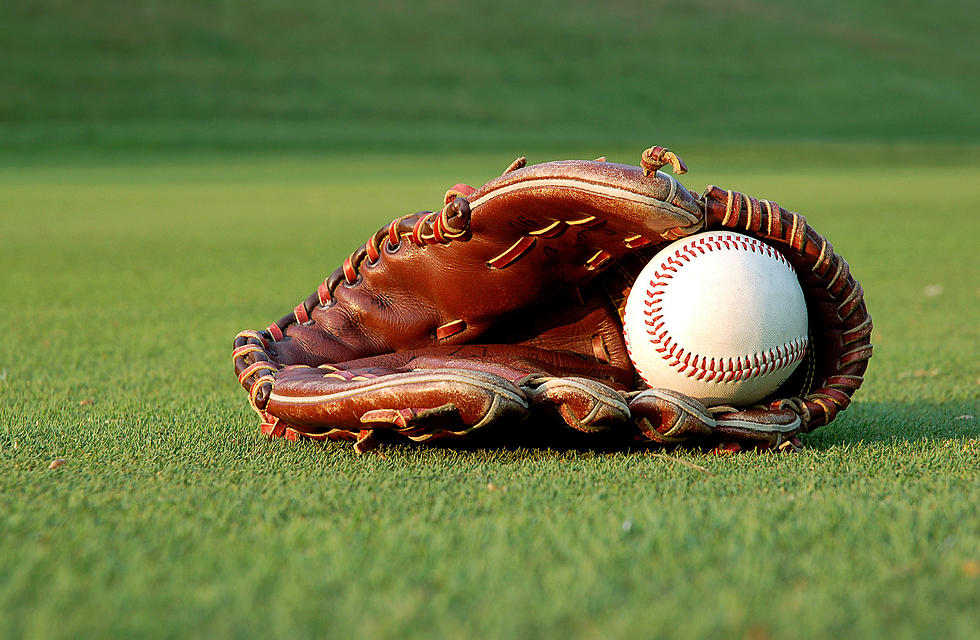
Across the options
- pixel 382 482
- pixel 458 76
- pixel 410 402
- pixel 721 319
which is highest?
pixel 721 319

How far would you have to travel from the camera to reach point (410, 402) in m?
2.25

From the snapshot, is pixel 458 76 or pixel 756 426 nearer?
pixel 756 426

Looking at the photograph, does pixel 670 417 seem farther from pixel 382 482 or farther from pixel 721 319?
pixel 382 482

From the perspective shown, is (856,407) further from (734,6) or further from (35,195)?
(734,6)

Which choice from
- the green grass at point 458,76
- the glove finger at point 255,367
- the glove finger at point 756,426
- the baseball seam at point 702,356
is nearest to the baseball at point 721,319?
the baseball seam at point 702,356

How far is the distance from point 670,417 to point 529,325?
32.9 inches

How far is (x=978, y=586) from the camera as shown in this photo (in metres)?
1.46

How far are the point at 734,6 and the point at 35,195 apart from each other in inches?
1813

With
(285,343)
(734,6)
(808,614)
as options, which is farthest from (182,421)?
(734,6)

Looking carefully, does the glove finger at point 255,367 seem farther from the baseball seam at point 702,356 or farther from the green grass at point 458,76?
the green grass at point 458,76

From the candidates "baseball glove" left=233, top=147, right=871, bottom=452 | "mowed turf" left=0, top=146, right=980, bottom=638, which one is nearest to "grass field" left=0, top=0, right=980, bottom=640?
"mowed turf" left=0, top=146, right=980, bottom=638

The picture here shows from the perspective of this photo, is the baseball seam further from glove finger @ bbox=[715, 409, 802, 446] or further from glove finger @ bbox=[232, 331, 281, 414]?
glove finger @ bbox=[232, 331, 281, 414]

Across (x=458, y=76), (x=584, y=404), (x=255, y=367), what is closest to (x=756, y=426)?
(x=584, y=404)

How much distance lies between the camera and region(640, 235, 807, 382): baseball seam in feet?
8.09
